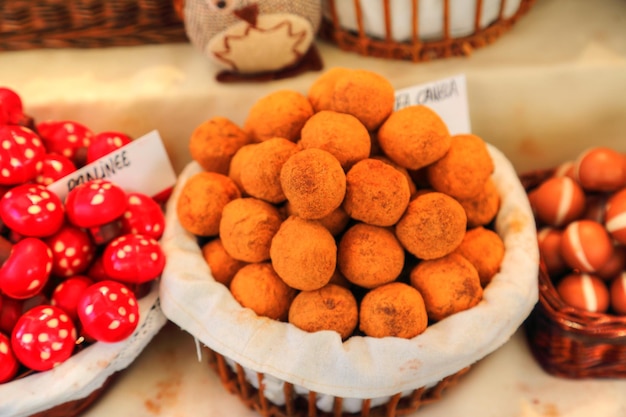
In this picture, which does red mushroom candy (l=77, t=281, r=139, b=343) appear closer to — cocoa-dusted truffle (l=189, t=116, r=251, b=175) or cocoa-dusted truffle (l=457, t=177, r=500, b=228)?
cocoa-dusted truffle (l=189, t=116, r=251, b=175)

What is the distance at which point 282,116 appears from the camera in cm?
72

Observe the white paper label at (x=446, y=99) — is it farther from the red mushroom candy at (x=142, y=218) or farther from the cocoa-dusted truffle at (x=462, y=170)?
the red mushroom candy at (x=142, y=218)

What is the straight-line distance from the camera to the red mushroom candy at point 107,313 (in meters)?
0.65

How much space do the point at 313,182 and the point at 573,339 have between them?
41cm

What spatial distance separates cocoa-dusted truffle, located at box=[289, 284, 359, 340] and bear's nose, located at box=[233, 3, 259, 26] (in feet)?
1.41

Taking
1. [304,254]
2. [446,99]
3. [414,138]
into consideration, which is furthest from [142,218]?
[446,99]

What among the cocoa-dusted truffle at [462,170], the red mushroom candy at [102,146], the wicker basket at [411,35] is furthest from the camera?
the wicker basket at [411,35]

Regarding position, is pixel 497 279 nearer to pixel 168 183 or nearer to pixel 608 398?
pixel 608 398

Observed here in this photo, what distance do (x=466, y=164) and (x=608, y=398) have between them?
0.39 m

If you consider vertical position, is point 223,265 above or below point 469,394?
above

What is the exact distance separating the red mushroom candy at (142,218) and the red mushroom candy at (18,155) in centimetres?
13

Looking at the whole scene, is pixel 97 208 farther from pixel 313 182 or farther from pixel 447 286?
pixel 447 286

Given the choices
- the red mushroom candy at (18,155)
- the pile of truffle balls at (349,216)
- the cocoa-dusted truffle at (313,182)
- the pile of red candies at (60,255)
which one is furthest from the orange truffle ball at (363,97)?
the red mushroom candy at (18,155)

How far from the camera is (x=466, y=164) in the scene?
2.27 feet
